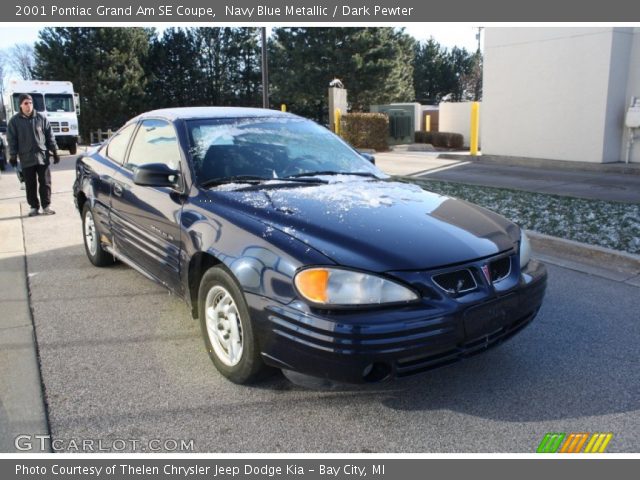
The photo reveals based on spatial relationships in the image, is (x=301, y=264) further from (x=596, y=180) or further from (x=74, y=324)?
(x=596, y=180)

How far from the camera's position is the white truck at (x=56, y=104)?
22.7m

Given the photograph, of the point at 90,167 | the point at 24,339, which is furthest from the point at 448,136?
A: the point at 24,339

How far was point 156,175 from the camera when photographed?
365 cm

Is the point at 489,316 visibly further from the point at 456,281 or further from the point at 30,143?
the point at 30,143

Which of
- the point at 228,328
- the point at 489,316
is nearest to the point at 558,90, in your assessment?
the point at 489,316

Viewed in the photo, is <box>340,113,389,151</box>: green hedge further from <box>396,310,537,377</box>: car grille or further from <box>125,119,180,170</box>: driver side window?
<box>396,310,537,377</box>: car grille

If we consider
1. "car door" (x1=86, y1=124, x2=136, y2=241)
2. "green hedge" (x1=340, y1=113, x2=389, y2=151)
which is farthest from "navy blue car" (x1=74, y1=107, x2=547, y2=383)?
"green hedge" (x1=340, y1=113, x2=389, y2=151)

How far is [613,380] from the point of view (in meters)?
3.26

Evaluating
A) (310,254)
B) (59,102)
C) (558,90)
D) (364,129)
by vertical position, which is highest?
(59,102)

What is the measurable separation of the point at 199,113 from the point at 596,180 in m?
8.96

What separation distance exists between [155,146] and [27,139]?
4.50 meters

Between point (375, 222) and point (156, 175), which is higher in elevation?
point (156, 175)

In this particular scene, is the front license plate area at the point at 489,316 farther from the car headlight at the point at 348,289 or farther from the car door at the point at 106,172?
the car door at the point at 106,172

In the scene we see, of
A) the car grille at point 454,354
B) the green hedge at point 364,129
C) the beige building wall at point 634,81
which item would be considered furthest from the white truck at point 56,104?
the car grille at point 454,354
